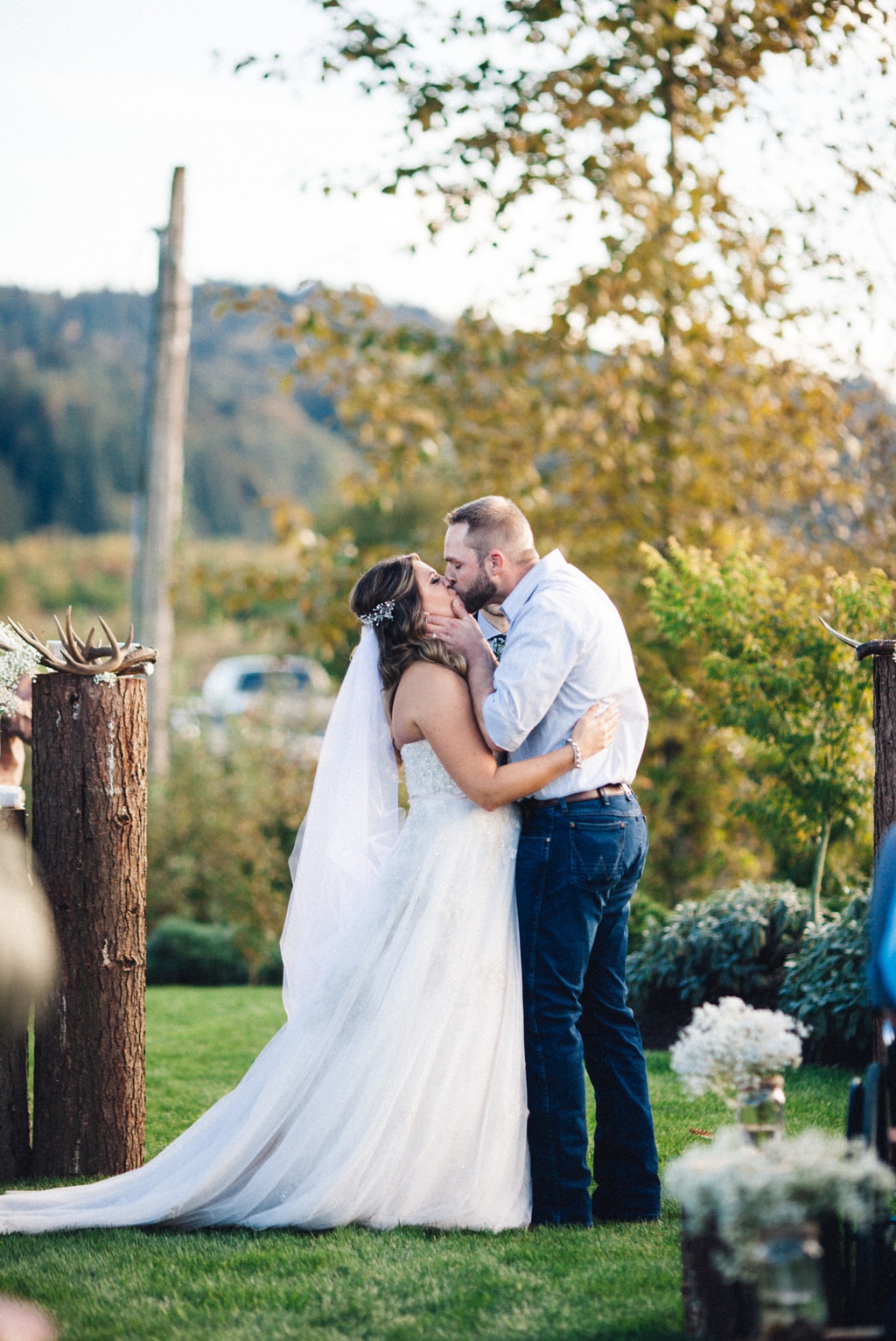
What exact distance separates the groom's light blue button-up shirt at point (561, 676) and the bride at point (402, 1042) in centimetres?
10

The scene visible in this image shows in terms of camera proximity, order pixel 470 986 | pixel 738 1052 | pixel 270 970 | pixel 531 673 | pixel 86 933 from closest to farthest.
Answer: pixel 738 1052 → pixel 531 673 → pixel 470 986 → pixel 86 933 → pixel 270 970

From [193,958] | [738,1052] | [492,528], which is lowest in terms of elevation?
[193,958]

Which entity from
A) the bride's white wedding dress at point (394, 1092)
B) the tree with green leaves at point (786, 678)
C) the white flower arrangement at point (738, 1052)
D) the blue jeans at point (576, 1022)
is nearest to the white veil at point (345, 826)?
the bride's white wedding dress at point (394, 1092)

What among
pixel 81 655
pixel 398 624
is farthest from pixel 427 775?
pixel 81 655

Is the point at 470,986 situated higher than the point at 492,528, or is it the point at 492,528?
the point at 492,528

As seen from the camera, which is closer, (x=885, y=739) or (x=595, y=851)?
(x=595, y=851)

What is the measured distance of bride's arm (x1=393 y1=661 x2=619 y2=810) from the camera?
3.62 m

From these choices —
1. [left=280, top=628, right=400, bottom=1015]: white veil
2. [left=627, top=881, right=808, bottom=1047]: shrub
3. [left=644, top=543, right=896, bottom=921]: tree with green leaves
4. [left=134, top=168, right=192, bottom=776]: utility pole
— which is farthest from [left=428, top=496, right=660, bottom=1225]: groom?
[left=134, top=168, right=192, bottom=776]: utility pole

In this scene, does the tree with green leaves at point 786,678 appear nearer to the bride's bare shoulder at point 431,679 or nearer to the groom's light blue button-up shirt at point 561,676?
the groom's light blue button-up shirt at point 561,676

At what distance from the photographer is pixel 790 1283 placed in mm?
2250

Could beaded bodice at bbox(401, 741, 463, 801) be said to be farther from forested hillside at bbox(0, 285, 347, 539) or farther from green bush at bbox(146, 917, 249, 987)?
forested hillside at bbox(0, 285, 347, 539)

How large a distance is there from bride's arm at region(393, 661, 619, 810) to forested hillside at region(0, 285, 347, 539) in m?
45.7

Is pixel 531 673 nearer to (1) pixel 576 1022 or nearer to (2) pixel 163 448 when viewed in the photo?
(1) pixel 576 1022

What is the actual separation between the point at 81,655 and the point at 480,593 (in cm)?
122
